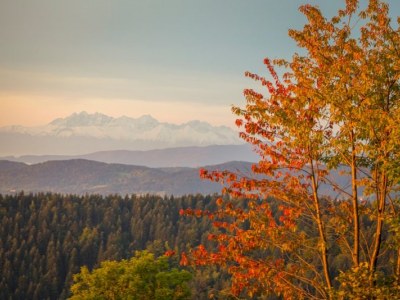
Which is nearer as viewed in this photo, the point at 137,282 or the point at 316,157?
the point at 316,157

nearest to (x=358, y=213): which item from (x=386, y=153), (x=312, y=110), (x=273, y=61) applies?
(x=386, y=153)

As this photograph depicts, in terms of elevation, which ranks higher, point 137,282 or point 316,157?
point 316,157

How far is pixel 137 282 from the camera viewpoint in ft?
163

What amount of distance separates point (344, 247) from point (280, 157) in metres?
5.52

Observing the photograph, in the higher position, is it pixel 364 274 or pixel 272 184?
pixel 272 184

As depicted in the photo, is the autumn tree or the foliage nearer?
the autumn tree

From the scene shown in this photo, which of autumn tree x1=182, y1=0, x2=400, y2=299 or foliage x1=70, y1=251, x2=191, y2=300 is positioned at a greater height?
autumn tree x1=182, y1=0, x2=400, y2=299

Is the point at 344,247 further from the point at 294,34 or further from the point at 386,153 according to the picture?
the point at 294,34

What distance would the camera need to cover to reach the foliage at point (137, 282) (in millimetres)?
50031

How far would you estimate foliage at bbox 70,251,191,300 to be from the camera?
50031mm

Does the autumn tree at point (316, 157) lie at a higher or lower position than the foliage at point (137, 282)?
higher

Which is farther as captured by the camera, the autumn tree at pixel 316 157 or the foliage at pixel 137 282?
the foliage at pixel 137 282

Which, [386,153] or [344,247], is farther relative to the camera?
[344,247]

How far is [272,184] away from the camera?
19.0 metres
